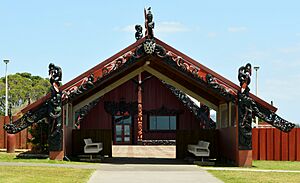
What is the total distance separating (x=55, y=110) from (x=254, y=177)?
27.8ft

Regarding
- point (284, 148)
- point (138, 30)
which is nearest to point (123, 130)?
point (138, 30)

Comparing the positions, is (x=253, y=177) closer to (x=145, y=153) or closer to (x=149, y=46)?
(x=149, y=46)

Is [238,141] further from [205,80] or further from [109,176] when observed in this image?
[109,176]

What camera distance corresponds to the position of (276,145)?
27000 mm

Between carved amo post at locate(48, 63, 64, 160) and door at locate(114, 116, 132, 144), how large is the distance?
1099 inches

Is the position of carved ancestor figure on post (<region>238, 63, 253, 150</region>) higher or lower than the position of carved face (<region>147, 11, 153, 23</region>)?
lower

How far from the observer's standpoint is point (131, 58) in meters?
22.5

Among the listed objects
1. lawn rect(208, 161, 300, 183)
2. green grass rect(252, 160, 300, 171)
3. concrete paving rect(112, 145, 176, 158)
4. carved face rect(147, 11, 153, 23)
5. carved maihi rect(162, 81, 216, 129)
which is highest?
carved face rect(147, 11, 153, 23)

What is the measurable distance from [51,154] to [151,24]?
6.16 m

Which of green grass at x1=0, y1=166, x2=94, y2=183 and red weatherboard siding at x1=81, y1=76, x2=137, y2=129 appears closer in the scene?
green grass at x1=0, y1=166, x2=94, y2=183

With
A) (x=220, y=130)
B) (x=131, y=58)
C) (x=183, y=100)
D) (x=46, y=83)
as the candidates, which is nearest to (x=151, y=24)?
(x=131, y=58)

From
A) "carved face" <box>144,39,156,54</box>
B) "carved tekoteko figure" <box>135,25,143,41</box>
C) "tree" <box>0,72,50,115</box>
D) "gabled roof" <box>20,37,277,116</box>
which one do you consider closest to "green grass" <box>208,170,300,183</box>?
"gabled roof" <box>20,37,277,116</box>

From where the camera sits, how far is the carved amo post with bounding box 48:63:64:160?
22.2 m

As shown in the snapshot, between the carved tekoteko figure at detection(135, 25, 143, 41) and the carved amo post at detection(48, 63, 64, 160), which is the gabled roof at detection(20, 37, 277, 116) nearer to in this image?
the carved amo post at detection(48, 63, 64, 160)
